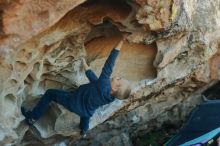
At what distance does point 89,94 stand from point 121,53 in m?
1.15

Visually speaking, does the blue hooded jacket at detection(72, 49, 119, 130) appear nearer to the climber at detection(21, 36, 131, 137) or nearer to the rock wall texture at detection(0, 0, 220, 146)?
the climber at detection(21, 36, 131, 137)

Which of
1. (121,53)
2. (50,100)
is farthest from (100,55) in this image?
(50,100)

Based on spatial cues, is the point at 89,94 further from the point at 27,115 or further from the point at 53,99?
the point at 27,115

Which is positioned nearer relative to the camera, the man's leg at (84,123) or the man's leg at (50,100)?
the man's leg at (50,100)

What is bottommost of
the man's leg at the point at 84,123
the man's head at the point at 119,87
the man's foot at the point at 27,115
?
the man's leg at the point at 84,123

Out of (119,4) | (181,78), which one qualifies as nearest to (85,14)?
(119,4)

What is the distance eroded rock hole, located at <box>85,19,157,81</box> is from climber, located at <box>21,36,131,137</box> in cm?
48

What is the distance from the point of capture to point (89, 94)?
213 inches

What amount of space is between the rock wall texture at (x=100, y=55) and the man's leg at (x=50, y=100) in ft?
0.60

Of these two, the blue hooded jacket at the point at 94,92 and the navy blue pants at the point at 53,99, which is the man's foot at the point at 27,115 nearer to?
the navy blue pants at the point at 53,99

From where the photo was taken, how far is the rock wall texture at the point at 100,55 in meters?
4.81

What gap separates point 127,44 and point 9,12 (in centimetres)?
205

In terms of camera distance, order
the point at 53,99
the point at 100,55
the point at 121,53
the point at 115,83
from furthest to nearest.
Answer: the point at 121,53 < the point at 100,55 < the point at 53,99 < the point at 115,83

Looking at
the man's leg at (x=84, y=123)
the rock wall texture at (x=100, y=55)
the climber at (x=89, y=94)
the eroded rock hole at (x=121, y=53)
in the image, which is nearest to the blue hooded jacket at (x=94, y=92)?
the climber at (x=89, y=94)
